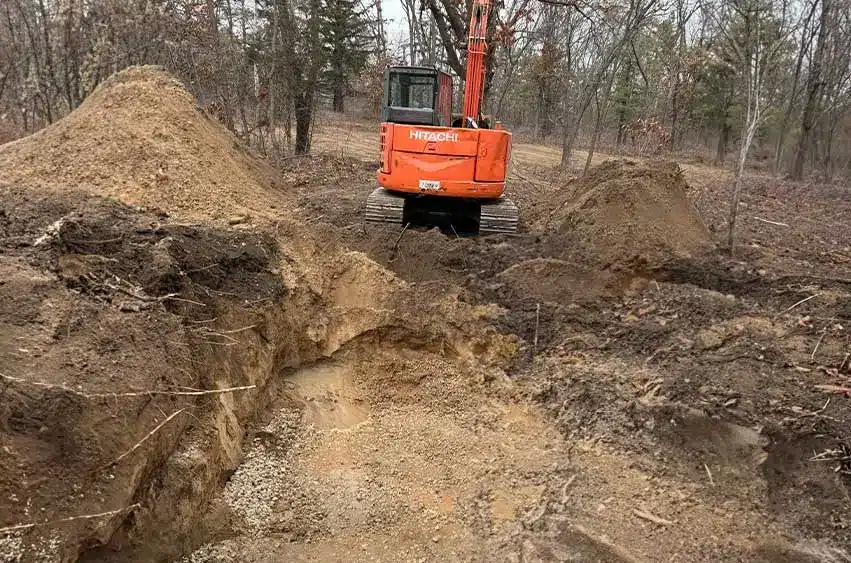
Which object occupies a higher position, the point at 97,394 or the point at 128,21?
the point at 128,21

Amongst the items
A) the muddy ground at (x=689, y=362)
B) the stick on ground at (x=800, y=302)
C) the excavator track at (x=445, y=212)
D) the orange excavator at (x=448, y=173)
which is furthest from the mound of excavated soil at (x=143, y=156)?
the stick on ground at (x=800, y=302)

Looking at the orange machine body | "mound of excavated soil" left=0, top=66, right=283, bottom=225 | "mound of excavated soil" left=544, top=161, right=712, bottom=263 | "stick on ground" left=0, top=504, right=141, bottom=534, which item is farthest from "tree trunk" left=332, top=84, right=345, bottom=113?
"stick on ground" left=0, top=504, right=141, bottom=534

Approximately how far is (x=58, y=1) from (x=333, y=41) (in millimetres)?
14488

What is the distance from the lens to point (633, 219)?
681 cm

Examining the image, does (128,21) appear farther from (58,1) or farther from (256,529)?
(256,529)

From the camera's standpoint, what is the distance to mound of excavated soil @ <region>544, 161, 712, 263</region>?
6.52 metres

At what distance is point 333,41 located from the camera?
22.4 metres

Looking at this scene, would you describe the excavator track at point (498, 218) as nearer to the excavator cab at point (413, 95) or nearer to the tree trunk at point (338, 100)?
the excavator cab at point (413, 95)

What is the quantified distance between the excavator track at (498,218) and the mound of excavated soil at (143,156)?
106 inches

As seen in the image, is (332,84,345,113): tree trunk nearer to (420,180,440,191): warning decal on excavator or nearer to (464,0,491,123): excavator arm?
(464,0,491,123): excavator arm

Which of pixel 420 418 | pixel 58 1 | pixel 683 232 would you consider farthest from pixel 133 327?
pixel 58 1

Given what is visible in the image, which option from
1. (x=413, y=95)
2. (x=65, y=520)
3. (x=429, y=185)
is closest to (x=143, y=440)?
(x=65, y=520)

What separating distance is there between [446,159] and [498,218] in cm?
101

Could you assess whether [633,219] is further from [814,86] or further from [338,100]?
[338,100]
